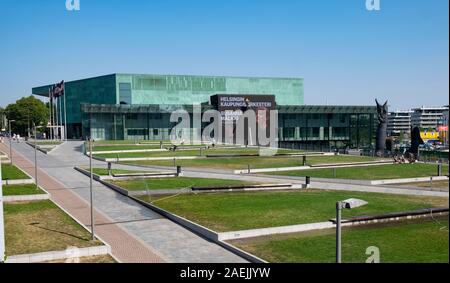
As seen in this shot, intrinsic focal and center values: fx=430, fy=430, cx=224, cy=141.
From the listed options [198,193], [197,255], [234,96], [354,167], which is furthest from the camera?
[234,96]

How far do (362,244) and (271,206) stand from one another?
881 centimetres

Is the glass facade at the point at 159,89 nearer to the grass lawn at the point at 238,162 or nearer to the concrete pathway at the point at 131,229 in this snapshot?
the grass lawn at the point at 238,162

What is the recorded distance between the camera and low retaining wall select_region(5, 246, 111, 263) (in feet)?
53.8

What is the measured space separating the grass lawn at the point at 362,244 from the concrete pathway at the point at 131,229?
174cm

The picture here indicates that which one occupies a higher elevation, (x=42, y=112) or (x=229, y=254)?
(x=42, y=112)

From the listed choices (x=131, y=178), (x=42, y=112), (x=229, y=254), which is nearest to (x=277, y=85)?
(x=42, y=112)

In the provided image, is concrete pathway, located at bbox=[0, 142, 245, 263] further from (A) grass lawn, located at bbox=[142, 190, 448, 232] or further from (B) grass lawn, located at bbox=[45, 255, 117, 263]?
(A) grass lawn, located at bbox=[142, 190, 448, 232]

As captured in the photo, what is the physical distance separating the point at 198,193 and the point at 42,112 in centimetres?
9443

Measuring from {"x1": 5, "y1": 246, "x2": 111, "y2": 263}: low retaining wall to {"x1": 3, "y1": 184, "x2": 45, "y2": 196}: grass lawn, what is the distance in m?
14.4

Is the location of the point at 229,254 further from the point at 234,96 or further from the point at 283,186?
the point at 234,96

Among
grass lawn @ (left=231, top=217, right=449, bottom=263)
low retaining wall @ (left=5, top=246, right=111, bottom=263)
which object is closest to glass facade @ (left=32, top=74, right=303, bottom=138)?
grass lawn @ (left=231, top=217, right=449, bottom=263)

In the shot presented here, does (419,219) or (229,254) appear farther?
(419,219)

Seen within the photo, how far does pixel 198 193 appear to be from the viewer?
3164cm

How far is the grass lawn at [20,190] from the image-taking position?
30.0 metres
